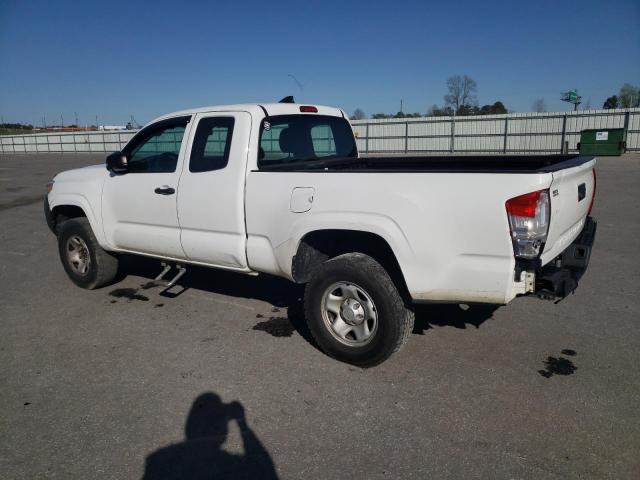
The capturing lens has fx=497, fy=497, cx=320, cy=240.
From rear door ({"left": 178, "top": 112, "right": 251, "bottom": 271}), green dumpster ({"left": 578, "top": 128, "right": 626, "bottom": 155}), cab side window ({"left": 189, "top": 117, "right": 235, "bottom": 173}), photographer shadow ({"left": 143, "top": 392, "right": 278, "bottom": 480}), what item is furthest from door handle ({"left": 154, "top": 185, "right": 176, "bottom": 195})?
green dumpster ({"left": 578, "top": 128, "right": 626, "bottom": 155})

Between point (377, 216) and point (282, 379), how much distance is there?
4.42 ft

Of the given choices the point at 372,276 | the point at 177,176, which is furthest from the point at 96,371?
the point at 372,276

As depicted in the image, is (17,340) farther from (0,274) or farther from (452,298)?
(452,298)

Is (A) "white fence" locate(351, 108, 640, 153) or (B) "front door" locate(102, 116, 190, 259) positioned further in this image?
(A) "white fence" locate(351, 108, 640, 153)

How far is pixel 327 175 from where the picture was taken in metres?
3.62

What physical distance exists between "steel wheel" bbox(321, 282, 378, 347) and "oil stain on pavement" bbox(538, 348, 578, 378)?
4.21ft

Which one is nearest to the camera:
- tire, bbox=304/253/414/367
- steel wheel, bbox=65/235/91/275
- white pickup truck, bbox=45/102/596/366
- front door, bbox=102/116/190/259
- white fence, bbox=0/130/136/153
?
white pickup truck, bbox=45/102/596/366

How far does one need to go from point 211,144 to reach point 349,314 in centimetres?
202

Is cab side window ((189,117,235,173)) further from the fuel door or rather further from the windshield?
the fuel door

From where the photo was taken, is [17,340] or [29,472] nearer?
[29,472]

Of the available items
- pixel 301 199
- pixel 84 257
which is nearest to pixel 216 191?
pixel 301 199

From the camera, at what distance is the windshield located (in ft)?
14.6

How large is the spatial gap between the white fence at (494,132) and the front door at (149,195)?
2503 centimetres

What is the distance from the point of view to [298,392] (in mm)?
3389
